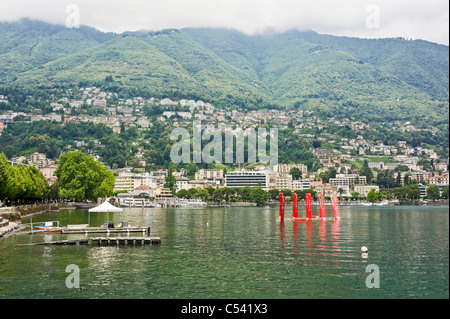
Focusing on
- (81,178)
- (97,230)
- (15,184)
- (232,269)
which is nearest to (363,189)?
(81,178)

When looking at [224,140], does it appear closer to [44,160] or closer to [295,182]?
[295,182]

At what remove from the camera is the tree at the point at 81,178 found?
8350 cm

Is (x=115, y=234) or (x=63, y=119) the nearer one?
(x=115, y=234)

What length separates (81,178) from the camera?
85.2 metres

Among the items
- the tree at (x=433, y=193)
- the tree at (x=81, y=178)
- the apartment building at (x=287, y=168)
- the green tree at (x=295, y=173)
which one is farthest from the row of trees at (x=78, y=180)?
the apartment building at (x=287, y=168)

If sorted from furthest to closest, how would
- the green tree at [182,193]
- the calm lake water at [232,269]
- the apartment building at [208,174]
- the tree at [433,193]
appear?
the apartment building at [208,174], the green tree at [182,193], the tree at [433,193], the calm lake water at [232,269]

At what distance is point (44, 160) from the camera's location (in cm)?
14500

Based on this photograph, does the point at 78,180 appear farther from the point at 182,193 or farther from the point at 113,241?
the point at 182,193

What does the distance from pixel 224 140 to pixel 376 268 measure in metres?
166

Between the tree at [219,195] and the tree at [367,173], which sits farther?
the tree at [367,173]

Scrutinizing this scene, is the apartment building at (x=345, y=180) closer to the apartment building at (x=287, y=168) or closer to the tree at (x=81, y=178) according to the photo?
the apartment building at (x=287, y=168)

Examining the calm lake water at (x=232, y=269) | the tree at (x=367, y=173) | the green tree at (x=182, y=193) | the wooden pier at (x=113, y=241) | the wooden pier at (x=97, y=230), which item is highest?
the tree at (x=367, y=173)

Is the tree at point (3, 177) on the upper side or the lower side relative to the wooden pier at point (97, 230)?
upper
